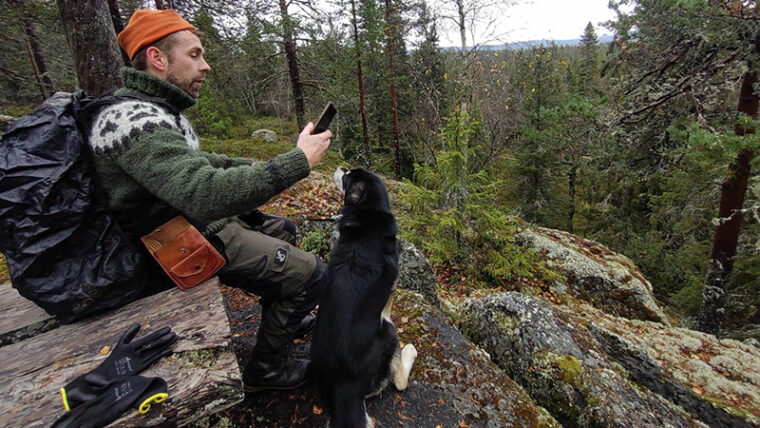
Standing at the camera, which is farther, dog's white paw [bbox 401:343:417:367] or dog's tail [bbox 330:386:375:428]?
dog's white paw [bbox 401:343:417:367]

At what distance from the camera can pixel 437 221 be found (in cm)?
654

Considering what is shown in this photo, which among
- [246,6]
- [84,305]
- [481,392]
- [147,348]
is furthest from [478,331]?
[246,6]

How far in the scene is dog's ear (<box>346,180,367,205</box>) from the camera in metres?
2.68

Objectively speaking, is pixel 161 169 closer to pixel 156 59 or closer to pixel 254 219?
pixel 156 59

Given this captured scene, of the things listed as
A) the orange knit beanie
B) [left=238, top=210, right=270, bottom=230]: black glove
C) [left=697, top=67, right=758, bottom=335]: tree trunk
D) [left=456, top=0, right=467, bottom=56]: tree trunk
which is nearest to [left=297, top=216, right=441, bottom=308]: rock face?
[left=238, top=210, right=270, bottom=230]: black glove

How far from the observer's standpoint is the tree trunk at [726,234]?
6289mm

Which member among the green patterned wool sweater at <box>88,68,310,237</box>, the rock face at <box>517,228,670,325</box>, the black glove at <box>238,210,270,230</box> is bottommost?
the rock face at <box>517,228,670,325</box>

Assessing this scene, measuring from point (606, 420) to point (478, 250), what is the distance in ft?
15.1

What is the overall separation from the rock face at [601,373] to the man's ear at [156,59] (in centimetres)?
395

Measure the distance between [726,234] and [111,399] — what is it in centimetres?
1053

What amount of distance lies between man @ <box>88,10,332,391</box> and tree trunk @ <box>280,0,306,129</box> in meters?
8.84

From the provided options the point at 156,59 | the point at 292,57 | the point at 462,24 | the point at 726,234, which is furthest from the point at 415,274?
the point at 462,24

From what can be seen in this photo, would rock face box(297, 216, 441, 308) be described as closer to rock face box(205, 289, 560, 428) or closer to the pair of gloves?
rock face box(205, 289, 560, 428)

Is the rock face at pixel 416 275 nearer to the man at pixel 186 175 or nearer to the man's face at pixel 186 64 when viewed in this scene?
the man at pixel 186 175
